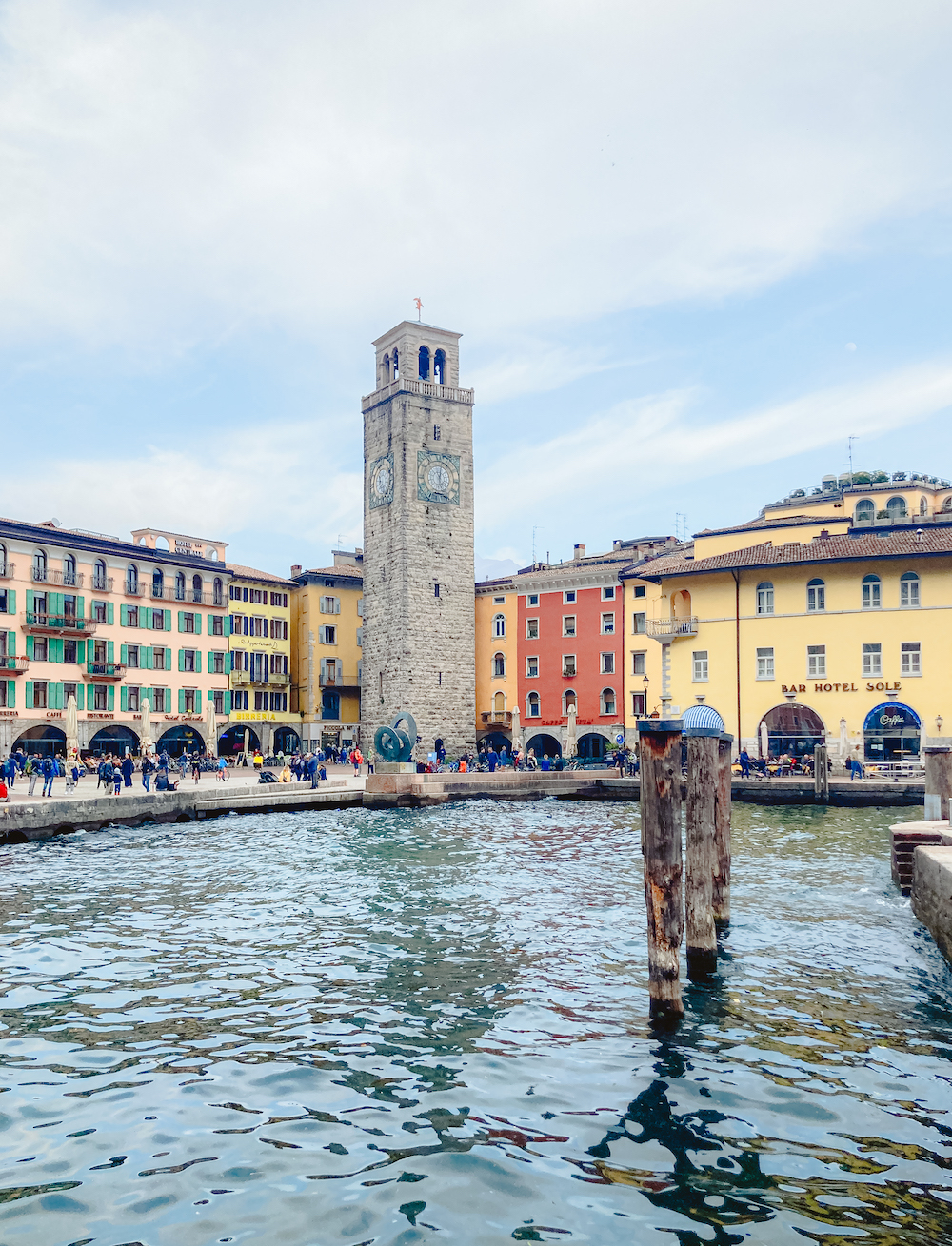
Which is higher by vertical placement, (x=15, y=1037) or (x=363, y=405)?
(x=363, y=405)

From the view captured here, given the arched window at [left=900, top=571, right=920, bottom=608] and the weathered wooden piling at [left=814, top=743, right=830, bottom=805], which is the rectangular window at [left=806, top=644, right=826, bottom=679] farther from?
the weathered wooden piling at [left=814, top=743, right=830, bottom=805]

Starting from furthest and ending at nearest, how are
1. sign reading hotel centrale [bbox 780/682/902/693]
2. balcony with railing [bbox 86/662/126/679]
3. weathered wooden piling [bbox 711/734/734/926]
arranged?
balcony with railing [bbox 86/662/126/679] < sign reading hotel centrale [bbox 780/682/902/693] < weathered wooden piling [bbox 711/734/734/926]

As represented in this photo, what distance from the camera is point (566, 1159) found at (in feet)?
23.6

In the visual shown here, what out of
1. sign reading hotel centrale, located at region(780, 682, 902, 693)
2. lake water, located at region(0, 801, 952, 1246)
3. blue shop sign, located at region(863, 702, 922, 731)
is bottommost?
lake water, located at region(0, 801, 952, 1246)

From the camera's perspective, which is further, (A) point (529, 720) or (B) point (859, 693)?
(A) point (529, 720)

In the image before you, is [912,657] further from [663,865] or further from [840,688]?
[663,865]

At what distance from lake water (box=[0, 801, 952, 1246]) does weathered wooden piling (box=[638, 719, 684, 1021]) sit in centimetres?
39

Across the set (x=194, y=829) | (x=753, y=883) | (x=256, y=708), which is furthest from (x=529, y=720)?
(x=753, y=883)

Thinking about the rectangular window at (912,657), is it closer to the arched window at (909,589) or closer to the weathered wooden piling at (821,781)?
the arched window at (909,589)

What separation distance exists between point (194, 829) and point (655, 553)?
36.8 m

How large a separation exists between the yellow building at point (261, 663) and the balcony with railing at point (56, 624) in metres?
10.8

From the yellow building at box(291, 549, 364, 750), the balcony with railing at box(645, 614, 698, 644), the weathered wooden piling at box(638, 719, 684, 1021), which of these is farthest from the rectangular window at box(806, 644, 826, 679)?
the weathered wooden piling at box(638, 719, 684, 1021)

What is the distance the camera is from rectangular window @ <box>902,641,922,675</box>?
146 ft

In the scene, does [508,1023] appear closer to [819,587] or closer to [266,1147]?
[266,1147]
